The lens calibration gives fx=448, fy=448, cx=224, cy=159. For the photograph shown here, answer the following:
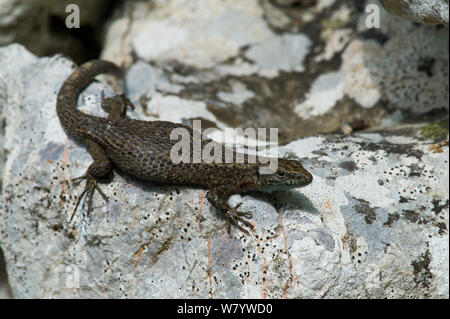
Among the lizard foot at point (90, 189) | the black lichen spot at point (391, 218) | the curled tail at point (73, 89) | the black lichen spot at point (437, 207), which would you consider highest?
the curled tail at point (73, 89)

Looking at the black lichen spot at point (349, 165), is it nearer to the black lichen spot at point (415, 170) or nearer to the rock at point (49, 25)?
the black lichen spot at point (415, 170)

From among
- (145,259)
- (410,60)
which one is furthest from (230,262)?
(410,60)

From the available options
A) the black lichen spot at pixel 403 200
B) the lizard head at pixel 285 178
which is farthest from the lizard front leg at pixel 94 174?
the black lichen spot at pixel 403 200

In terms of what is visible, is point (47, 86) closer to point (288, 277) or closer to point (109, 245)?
point (109, 245)

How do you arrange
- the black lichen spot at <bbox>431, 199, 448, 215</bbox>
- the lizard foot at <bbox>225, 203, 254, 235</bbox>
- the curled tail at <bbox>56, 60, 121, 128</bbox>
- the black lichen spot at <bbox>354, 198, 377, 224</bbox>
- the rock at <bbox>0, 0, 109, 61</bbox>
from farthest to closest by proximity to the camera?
the rock at <bbox>0, 0, 109, 61</bbox>
the curled tail at <bbox>56, 60, 121, 128</bbox>
the black lichen spot at <bbox>431, 199, 448, 215</bbox>
the black lichen spot at <bbox>354, 198, 377, 224</bbox>
the lizard foot at <bbox>225, 203, 254, 235</bbox>

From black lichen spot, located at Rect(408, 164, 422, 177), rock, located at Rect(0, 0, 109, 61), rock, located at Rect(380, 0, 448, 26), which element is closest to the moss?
black lichen spot, located at Rect(408, 164, 422, 177)

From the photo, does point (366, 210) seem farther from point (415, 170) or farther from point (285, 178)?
point (285, 178)

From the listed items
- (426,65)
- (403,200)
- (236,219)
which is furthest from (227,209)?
(426,65)

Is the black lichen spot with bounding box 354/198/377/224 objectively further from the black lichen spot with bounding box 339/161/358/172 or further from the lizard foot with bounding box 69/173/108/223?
the lizard foot with bounding box 69/173/108/223
